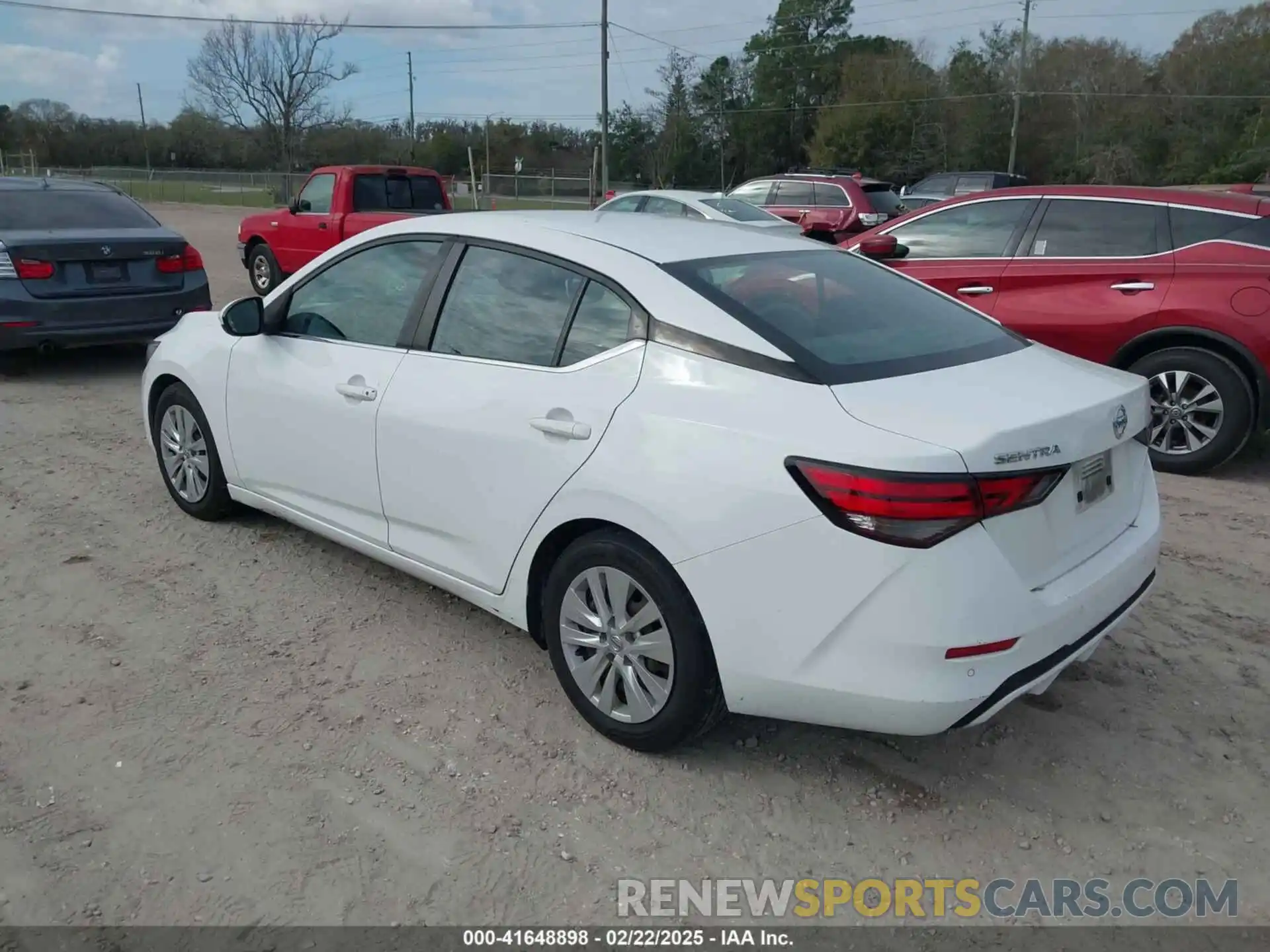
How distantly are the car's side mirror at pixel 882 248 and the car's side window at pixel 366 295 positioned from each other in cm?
353

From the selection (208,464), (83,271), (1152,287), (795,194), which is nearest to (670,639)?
(208,464)

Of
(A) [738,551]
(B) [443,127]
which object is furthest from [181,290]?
(B) [443,127]

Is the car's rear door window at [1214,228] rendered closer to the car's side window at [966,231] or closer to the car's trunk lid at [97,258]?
the car's side window at [966,231]

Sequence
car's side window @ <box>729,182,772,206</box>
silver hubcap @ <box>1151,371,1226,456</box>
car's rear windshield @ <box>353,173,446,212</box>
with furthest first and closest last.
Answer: car's side window @ <box>729,182,772,206</box>
car's rear windshield @ <box>353,173,446,212</box>
silver hubcap @ <box>1151,371,1226,456</box>

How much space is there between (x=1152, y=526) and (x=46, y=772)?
3.52 metres

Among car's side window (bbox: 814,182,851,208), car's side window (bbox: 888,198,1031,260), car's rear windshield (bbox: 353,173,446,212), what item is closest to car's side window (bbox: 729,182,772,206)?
car's side window (bbox: 814,182,851,208)

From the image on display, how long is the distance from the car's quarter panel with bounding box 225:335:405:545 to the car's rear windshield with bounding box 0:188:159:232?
5140mm

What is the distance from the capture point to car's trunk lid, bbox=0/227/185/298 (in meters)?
7.79

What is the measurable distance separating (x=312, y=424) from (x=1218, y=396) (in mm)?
5206

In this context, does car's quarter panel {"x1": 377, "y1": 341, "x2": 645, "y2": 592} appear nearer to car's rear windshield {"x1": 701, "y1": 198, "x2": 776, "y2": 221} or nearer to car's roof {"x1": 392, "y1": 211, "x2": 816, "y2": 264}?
car's roof {"x1": 392, "y1": 211, "x2": 816, "y2": 264}

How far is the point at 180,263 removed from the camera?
8.61 meters

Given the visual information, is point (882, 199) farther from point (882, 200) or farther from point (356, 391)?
point (356, 391)

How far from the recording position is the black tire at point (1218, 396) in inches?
235

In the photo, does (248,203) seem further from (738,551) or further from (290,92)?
(738,551)
